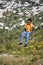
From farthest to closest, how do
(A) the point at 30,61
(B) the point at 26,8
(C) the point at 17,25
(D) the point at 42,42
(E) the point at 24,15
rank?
(B) the point at 26,8 → (E) the point at 24,15 → (C) the point at 17,25 → (D) the point at 42,42 → (A) the point at 30,61

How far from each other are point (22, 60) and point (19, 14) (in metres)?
26.3

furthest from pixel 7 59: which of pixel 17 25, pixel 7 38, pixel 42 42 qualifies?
pixel 17 25

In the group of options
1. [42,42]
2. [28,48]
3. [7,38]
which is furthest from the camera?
[7,38]

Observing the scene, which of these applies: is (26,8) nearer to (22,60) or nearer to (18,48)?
(18,48)

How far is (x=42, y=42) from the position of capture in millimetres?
26312

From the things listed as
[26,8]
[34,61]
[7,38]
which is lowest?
[26,8]

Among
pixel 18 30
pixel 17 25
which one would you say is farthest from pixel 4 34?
pixel 17 25

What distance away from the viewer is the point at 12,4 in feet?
164

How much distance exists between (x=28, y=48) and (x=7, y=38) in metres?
7.84

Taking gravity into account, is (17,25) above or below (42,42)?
below

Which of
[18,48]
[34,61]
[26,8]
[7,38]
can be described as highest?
[34,61]

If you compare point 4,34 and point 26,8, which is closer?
point 4,34

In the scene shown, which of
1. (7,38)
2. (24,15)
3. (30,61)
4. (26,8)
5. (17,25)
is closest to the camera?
(30,61)

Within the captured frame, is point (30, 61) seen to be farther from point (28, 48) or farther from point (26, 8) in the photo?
point (26, 8)
